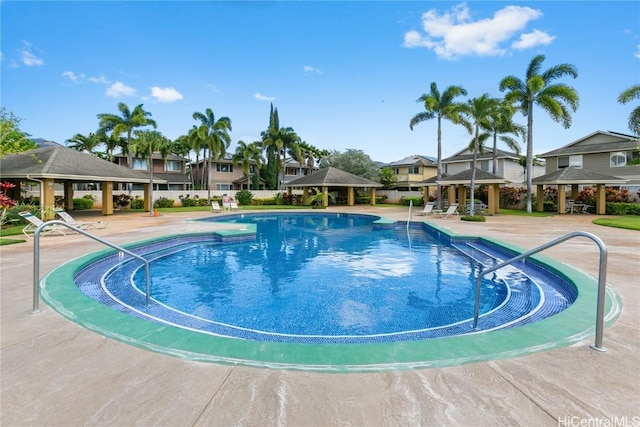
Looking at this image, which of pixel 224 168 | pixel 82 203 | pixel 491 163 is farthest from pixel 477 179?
pixel 224 168

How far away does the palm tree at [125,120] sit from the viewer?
30.6 m

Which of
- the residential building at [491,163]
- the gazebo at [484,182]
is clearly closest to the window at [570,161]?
the residential building at [491,163]

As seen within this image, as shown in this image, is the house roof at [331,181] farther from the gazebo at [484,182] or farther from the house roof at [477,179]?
the gazebo at [484,182]

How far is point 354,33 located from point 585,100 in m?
17.7

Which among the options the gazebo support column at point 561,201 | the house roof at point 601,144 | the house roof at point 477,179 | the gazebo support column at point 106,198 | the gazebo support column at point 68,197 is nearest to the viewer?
the gazebo support column at point 106,198

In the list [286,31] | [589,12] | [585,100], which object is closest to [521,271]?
[589,12]

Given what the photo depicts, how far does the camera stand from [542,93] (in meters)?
24.0

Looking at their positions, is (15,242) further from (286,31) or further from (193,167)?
(193,167)

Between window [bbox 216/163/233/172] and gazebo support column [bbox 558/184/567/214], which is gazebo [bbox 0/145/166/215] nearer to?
window [bbox 216/163/233/172]

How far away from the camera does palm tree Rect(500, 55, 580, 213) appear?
2333 centimetres

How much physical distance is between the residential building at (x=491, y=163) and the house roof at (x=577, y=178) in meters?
8.35

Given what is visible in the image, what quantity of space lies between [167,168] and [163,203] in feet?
41.7

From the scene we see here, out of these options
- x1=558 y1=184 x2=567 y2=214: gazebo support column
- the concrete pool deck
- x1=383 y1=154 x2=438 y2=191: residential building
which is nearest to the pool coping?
the concrete pool deck

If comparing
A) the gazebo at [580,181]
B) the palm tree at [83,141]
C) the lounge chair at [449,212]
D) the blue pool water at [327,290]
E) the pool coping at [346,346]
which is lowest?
the blue pool water at [327,290]
